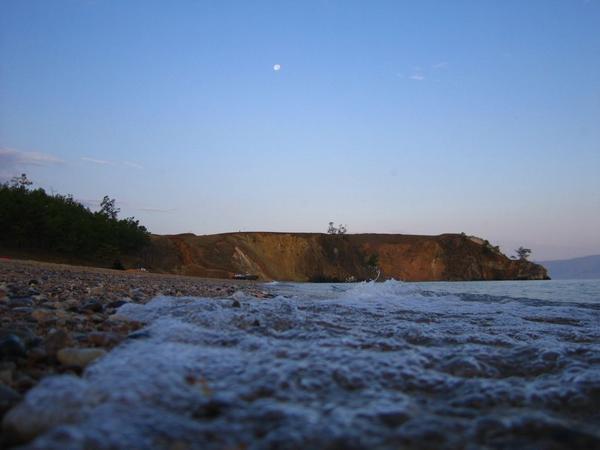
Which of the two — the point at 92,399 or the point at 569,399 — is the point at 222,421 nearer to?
the point at 92,399

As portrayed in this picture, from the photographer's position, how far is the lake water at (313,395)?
5.08 ft

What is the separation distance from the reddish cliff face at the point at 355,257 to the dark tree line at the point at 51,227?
49.6 feet

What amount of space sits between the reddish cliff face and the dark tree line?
49.6ft

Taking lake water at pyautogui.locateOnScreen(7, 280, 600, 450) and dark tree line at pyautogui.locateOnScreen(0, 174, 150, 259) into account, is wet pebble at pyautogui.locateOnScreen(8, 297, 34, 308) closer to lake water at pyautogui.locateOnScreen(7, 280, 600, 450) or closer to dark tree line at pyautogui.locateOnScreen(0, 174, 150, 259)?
lake water at pyautogui.locateOnScreen(7, 280, 600, 450)

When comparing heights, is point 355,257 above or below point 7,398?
above

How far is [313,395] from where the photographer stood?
6.79ft

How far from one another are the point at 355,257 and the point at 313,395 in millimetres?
74693

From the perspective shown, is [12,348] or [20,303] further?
[20,303]

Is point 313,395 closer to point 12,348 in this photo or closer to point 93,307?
point 12,348

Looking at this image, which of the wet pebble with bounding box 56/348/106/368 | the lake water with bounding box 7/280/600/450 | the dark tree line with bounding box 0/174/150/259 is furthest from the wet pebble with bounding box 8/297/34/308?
the dark tree line with bounding box 0/174/150/259

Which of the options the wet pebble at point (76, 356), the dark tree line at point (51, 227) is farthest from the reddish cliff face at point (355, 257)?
the wet pebble at point (76, 356)

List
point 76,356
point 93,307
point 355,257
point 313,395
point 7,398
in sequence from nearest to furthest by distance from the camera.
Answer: point 7,398 < point 313,395 < point 76,356 < point 93,307 < point 355,257

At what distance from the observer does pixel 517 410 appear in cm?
203

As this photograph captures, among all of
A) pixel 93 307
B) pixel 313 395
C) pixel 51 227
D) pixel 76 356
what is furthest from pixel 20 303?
pixel 51 227
